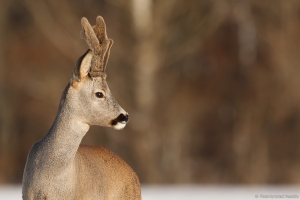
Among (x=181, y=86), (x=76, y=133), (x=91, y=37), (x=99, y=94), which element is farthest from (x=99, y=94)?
(x=181, y=86)

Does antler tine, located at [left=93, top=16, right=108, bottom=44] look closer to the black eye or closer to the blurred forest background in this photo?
the black eye

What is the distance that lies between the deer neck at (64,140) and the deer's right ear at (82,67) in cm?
22

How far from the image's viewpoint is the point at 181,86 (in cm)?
2169

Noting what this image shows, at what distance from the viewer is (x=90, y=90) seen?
21.6ft

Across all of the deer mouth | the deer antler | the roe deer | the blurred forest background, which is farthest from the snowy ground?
the deer antler

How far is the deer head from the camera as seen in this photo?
6.54 metres

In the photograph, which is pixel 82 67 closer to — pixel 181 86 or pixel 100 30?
pixel 100 30

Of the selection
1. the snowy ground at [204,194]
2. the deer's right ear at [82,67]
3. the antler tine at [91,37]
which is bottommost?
the snowy ground at [204,194]

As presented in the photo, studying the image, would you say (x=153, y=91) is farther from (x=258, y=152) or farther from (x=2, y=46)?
(x=2, y=46)

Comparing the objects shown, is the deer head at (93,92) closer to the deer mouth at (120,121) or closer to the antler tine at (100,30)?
the deer mouth at (120,121)

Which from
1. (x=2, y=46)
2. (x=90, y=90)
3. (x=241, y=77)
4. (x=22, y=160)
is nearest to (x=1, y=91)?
(x=2, y=46)

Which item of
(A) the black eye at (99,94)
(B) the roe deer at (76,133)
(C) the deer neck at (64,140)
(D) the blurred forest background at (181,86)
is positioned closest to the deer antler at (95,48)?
(B) the roe deer at (76,133)

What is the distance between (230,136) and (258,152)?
1659 mm

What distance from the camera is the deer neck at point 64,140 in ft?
21.2
